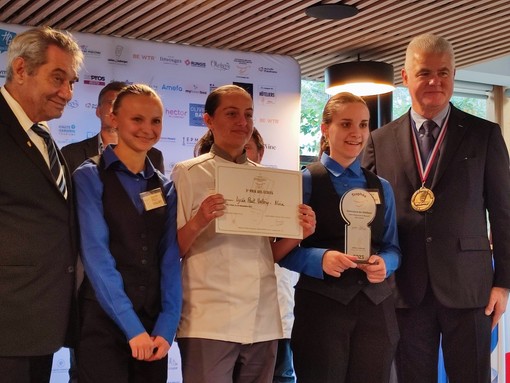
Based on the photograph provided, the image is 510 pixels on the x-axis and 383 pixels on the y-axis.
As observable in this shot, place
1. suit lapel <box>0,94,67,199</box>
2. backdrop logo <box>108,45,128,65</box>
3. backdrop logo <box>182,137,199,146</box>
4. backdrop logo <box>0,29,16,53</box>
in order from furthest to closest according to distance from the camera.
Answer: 1. backdrop logo <box>182,137,199,146</box>
2. backdrop logo <box>108,45,128,65</box>
3. backdrop logo <box>0,29,16,53</box>
4. suit lapel <box>0,94,67,199</box>

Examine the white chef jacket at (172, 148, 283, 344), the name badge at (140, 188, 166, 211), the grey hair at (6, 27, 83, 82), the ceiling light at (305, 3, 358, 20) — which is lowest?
the white chef jacket at (172, 148, 283, 344)

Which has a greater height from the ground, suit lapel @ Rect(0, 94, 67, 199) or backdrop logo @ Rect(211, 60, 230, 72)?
backdrop logo @ Rect(211, 60, 230, 72)

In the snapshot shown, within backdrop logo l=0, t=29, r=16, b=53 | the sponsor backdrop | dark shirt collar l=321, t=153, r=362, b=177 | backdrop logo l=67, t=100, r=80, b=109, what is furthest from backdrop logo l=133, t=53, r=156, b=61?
dark shirt collar l=321, t=153, r=362, b=177

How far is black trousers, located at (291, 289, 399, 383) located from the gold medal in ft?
1.58

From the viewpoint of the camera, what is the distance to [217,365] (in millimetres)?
2730

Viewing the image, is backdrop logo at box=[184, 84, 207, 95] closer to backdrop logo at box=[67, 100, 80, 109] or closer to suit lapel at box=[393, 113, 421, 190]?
backdrop logo at box=[67, 100, 80, 109]

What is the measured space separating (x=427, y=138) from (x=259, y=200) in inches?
36.9

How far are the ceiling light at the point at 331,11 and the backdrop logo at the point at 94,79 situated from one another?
6.14 ft

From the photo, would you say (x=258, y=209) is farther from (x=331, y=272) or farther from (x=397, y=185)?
(x=397, y=185)

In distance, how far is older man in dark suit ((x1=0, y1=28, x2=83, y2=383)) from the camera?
92.9 inches

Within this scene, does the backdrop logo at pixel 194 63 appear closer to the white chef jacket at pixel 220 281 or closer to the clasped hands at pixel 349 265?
the white chef jacket at pixel 220 281

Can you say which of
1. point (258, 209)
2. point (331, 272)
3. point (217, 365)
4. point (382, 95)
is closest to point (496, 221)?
point (331, 272)

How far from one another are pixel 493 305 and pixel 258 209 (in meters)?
1.17

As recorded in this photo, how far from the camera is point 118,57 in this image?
633 centimetres
